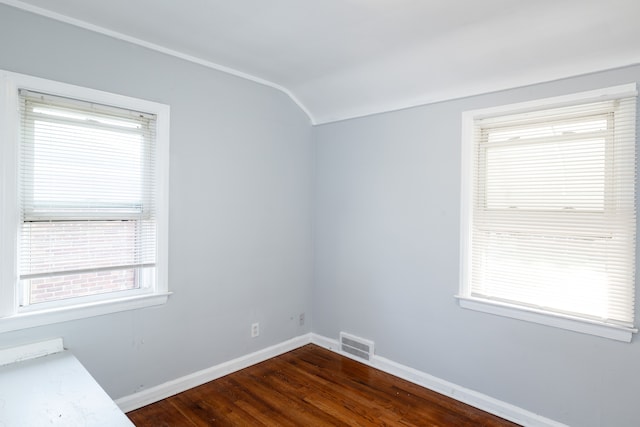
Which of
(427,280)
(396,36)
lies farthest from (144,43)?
(427,280)

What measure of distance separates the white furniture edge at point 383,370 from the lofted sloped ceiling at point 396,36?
216 cm

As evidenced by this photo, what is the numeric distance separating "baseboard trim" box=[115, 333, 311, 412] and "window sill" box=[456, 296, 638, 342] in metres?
1.69

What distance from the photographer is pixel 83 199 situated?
7.63ft

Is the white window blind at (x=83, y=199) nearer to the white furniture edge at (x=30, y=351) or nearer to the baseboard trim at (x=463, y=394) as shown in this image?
the white furniture edge at (x=30, y=351)

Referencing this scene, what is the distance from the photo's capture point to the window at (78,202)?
2.08 metres

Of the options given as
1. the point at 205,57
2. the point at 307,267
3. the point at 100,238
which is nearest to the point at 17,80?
the point at 100,238

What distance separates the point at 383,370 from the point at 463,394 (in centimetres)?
68

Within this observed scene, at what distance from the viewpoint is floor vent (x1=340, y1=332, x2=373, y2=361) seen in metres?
3.27

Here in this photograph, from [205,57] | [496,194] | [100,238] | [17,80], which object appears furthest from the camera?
[205,57]

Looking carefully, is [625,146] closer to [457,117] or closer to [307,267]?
[457,117]

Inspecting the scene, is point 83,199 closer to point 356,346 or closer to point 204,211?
point 204,211

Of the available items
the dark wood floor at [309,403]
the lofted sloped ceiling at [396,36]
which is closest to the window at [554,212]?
the lofted sloped ceiling at [396,36]

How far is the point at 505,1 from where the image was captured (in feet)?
6.30

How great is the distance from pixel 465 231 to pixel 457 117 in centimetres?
85
